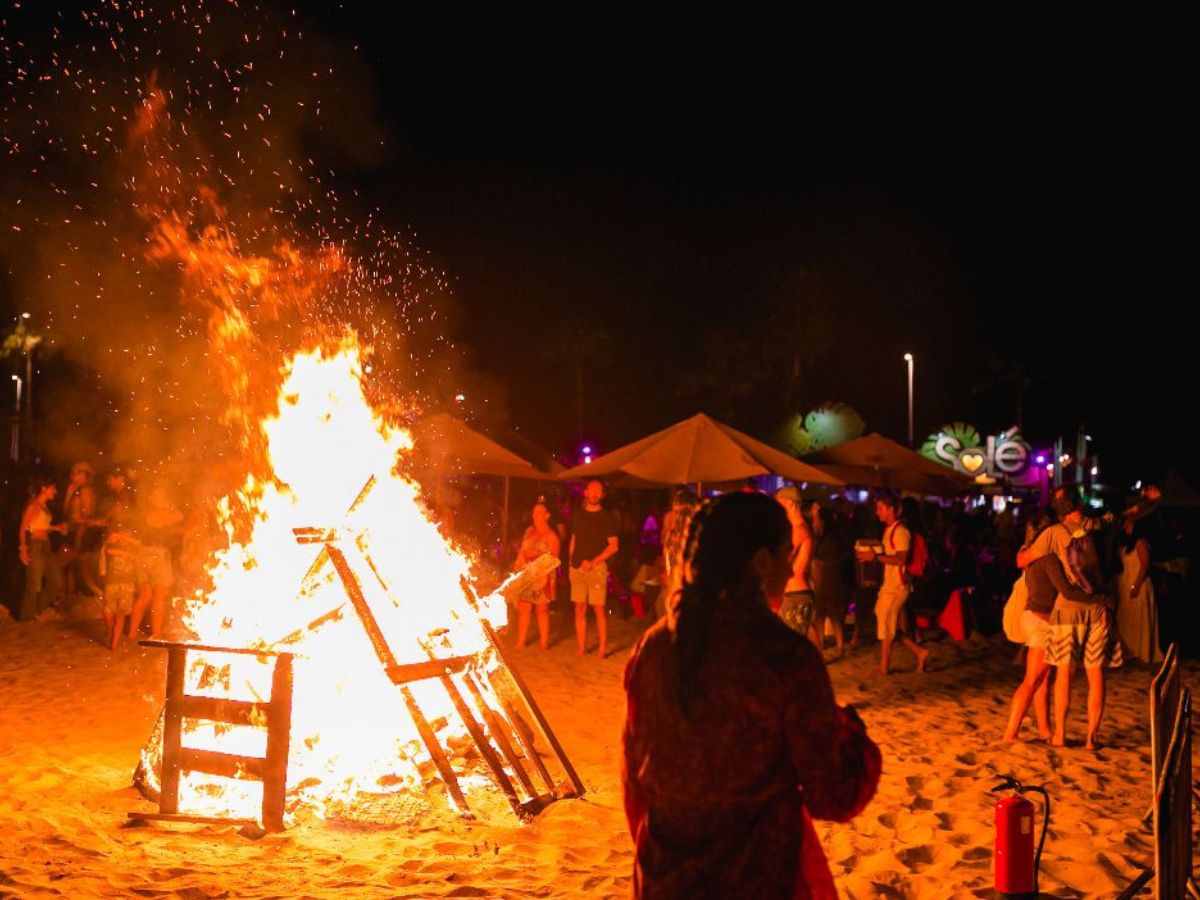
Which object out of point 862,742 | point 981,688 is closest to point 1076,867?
point 862,742

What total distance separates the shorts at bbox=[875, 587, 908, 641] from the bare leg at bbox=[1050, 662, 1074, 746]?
9.22 feet

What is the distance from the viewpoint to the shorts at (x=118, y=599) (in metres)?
10.9

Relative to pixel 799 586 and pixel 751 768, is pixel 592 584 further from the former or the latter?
pixel 751 768

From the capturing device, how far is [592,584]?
11.4 meters

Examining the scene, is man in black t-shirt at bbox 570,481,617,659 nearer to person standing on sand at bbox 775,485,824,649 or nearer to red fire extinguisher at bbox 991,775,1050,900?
person standing on sand at bbox 775,485,824,649

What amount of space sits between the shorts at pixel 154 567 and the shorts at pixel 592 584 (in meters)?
4.58

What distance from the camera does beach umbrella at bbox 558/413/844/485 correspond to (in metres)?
12.4

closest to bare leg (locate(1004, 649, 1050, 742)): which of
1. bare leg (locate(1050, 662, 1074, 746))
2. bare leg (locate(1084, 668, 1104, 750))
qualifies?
bare leg (locate(1050, 662, 1074, 746))

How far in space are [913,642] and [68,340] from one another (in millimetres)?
42853

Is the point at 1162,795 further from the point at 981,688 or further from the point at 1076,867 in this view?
the point at 981,688

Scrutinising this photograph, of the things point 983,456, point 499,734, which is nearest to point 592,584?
point 499,734

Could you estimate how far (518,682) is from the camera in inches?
252

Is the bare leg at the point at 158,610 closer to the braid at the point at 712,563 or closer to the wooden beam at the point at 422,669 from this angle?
the wooden beam at the point at 422,669

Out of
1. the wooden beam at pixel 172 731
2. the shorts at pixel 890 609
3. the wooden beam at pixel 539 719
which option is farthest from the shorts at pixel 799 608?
the wooden beam at pixel 172 731
